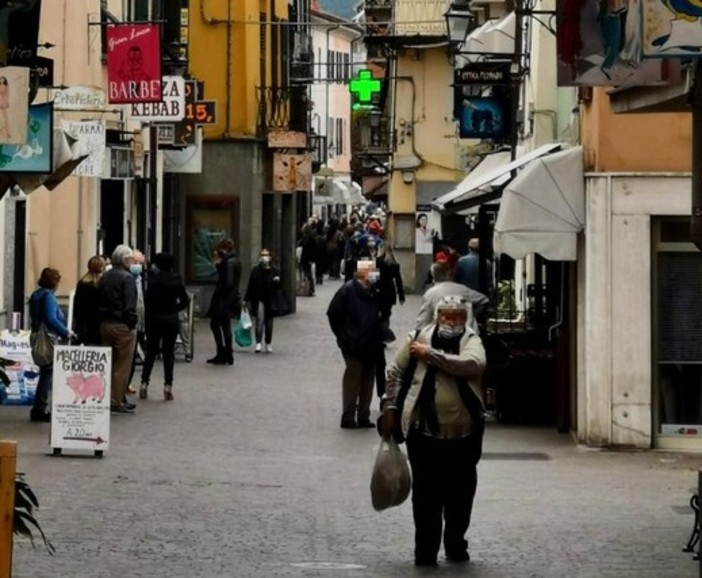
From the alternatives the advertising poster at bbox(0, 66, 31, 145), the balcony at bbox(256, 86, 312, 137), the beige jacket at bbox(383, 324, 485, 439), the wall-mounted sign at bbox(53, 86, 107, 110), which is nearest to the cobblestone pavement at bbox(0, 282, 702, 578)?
the beige jacket at bbox(383, 324, 485, 439)

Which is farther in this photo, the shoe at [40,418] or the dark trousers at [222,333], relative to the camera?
the dark trousers at [222,333]

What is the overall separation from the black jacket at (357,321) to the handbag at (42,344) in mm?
3120

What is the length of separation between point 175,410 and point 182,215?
20209 mm

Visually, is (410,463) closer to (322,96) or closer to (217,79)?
(217,79)

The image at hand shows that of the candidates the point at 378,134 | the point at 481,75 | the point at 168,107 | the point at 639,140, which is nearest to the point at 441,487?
the point at 639,140

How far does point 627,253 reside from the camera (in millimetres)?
21141

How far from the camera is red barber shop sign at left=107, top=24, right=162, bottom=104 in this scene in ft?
102

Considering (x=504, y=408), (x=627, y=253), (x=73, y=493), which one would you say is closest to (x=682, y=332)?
(x=627, y=253)

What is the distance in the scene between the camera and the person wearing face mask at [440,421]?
45.5 ft

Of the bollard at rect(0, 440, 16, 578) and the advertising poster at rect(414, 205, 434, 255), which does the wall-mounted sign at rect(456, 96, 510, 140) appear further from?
the advertising poster at rect(414, 205, 434, 255)

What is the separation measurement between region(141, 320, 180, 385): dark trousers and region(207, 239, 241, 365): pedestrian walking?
5726 millimetres

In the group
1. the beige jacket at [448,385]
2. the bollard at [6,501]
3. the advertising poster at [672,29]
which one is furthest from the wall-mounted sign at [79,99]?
the bollard at [6,501]

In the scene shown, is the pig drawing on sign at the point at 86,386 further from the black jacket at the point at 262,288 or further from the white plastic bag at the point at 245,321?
the white plastic bag at the point at 245,321

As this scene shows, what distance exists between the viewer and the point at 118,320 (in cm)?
2447
